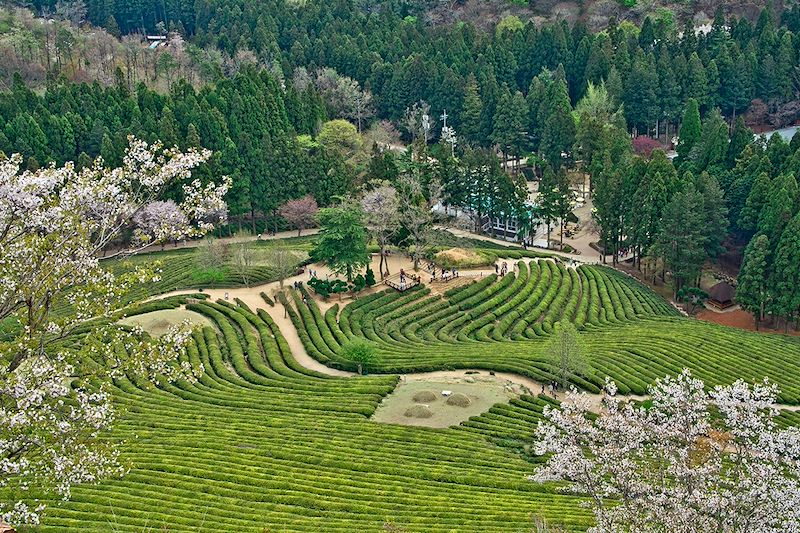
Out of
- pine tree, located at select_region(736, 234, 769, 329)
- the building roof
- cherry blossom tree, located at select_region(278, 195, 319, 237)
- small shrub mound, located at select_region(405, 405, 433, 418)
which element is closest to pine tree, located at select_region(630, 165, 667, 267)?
the building roof

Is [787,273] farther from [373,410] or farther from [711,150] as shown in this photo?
[373,410]

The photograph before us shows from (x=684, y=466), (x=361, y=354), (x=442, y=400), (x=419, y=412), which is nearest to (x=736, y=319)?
(x=442, y=400)

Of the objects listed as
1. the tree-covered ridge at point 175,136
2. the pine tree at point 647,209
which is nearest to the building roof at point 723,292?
the pine tree at point 647,209

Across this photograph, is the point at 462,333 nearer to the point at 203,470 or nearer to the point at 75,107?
the point at 203,470

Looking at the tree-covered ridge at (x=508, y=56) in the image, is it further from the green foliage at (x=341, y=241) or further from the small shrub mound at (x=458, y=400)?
the small shrub mound at (x=458, y=400)

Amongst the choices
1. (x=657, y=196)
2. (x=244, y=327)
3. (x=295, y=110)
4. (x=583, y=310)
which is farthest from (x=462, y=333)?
(x=295, y=110)

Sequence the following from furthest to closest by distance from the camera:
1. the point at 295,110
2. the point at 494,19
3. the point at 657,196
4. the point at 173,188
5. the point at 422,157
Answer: the point at 494,19 < the point at 295,110 < the point at 422,157 < the point at 173,188 < the point at 657,196

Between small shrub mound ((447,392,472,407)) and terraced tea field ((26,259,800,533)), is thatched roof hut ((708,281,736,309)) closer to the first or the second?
terraced tea field ((26,259,800,533))
